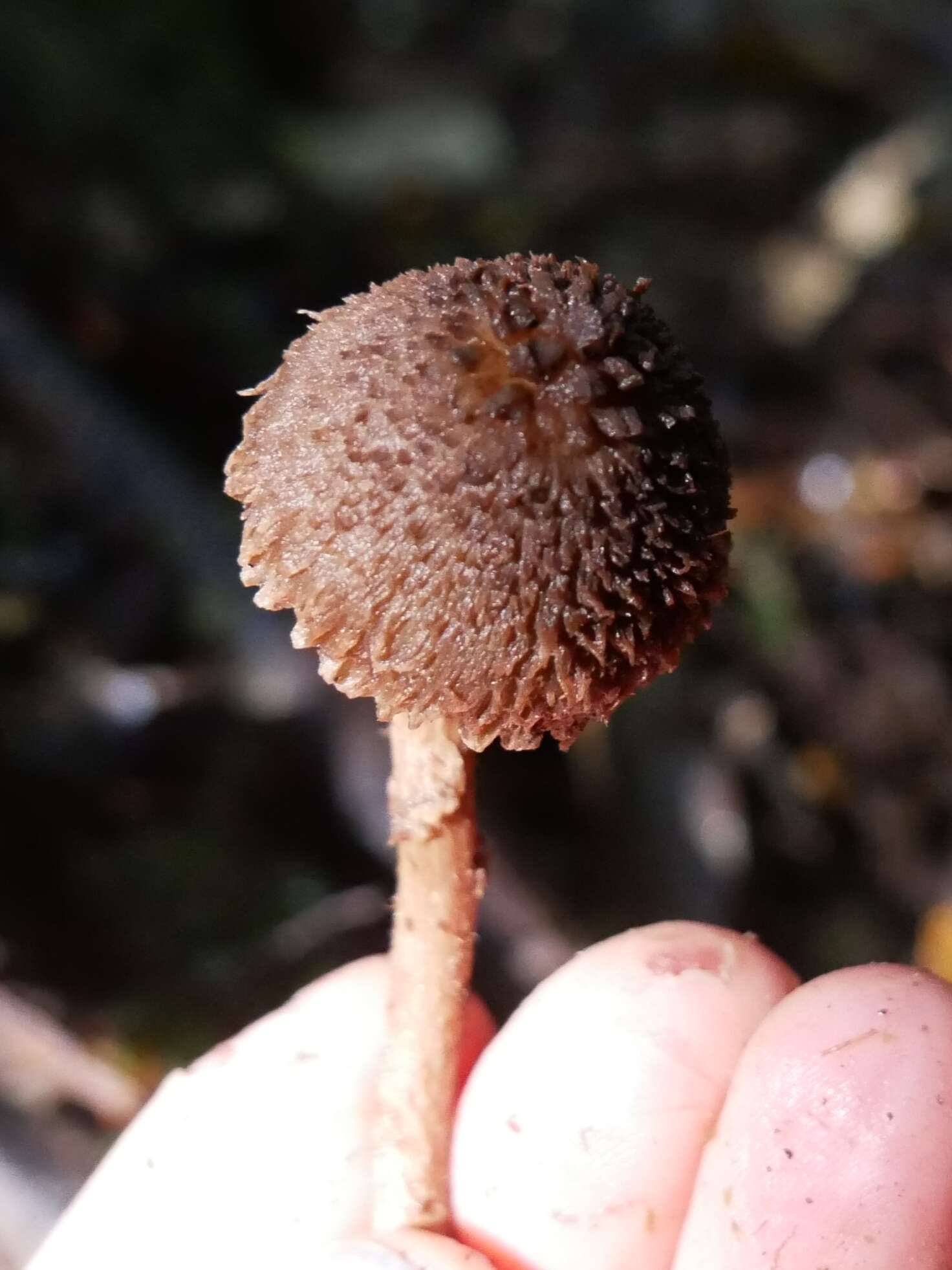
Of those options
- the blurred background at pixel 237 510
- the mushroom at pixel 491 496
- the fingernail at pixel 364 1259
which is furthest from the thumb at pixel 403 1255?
the blurred background at pixel 237 510

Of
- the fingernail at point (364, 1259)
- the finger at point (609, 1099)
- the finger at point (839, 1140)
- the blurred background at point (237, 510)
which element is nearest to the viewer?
the finger at point (839, 1140)

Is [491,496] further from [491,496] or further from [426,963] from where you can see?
[426,963]

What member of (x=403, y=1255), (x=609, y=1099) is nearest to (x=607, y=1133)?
(x=609, y=1099)

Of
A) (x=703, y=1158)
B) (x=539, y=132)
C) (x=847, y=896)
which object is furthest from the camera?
(x=539, y=132)

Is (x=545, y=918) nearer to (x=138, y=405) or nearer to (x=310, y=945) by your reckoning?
(x=310, y=945)

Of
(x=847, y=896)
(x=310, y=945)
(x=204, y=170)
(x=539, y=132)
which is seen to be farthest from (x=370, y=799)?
(x=539, y=132)

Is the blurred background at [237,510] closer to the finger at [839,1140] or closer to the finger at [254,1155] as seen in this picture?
the finger at [254,1155]
